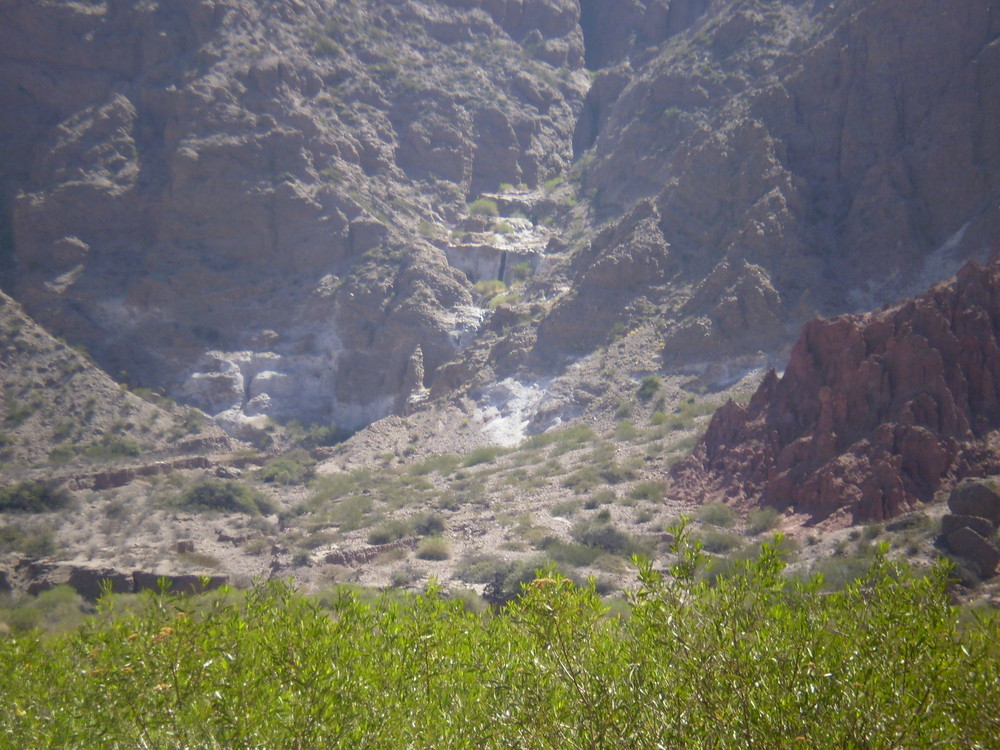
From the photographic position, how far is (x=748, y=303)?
106 ft

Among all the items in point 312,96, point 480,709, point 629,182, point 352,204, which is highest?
point 312,96

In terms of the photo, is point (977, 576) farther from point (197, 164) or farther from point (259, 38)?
point (259, 38)

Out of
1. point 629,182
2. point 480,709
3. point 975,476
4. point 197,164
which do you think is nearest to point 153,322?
point 197,164

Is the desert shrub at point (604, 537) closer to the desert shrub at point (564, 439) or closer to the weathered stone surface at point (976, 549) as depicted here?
the weathered stone surface at point (976, 549)

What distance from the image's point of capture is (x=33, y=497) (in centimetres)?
2717

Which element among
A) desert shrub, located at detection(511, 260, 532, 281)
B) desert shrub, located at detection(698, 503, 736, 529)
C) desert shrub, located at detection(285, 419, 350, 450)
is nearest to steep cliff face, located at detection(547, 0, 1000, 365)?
desert shrub, located at detection(511, 260, 532, 281)

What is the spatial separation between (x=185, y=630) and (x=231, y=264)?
143 feet

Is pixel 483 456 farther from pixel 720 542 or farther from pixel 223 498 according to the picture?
pixel 720 542

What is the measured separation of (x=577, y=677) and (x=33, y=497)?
2843 cm

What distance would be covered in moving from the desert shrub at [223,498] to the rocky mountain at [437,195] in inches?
487

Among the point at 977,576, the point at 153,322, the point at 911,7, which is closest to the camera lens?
the point at 977,576

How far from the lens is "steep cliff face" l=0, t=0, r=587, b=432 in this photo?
42656 mm

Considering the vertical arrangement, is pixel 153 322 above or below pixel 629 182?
below

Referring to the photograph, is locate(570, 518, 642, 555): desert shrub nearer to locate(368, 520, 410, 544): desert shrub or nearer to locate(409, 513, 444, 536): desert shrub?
locate(409, 513, 444, 536): desert shrub
